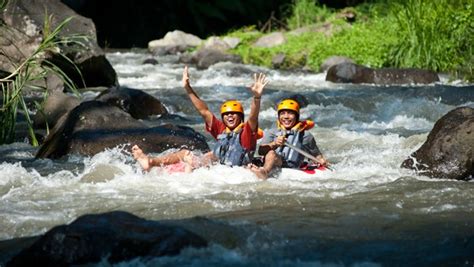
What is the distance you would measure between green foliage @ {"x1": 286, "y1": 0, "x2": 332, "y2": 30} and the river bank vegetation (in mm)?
255

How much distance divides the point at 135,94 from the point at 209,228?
619cm

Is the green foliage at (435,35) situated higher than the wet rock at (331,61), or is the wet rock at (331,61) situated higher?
the green foliage at (435,35)

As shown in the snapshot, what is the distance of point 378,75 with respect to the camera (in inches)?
569

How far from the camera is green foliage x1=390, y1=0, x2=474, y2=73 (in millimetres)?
14789

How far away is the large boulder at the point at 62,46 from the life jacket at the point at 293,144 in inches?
220

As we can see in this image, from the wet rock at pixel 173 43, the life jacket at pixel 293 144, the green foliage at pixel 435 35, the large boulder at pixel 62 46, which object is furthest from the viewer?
the wet rock at pixel 173 43

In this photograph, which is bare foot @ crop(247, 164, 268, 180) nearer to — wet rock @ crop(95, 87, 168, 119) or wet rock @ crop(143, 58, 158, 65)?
wet rock @ crop(95, 87, 168, 119)

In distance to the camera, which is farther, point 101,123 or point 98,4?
point 98,4

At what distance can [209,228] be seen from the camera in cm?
529

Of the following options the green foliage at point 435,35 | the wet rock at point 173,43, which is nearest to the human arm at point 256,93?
the green foliage at point 435,35

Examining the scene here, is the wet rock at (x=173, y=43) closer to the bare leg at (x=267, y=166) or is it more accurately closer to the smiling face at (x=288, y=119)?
the smiling face at (x=288, y=119)

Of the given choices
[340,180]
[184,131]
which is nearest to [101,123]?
[184,131]

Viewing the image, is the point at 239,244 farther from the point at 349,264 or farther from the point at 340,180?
the point at 340,180

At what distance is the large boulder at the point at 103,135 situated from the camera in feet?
28.5
